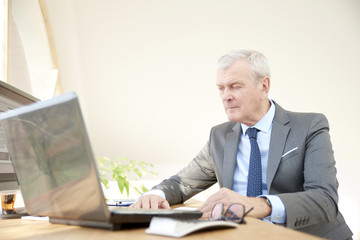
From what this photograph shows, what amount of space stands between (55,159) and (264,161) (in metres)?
1.26

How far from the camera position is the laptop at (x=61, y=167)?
907mm

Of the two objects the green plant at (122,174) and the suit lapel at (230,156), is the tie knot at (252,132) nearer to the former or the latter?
the suit lapel at (230,156)

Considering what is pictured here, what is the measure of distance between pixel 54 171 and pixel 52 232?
158 millimetres

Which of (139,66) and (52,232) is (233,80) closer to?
(52,232)

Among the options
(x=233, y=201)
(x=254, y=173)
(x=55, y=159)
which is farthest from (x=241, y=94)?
(x=55, y=159)

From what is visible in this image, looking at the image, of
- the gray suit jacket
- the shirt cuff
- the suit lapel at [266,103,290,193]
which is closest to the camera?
the shirt cuff

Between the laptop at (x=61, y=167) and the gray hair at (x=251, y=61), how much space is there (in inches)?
47.4

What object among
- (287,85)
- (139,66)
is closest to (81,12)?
(139,66)

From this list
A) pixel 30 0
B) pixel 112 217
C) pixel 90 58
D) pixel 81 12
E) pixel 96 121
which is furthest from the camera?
pixel 96 121

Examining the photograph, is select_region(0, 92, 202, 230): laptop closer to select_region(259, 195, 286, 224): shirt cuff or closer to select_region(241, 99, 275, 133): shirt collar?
select_region(259, 195, 286, 224): shirt cuff

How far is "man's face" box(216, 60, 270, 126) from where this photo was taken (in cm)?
216

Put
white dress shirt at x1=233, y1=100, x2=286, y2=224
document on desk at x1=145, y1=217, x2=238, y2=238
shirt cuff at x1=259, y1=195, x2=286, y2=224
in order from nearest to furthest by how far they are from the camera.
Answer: document on desk at x1=145, y1=217, x2=238, y2=238
shirt cuff at x1=259, y1=195, x2=286, y2=224
white dress shirt at x1=233, y1=100, x2=286, y2=224

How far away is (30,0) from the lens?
13.5 ft

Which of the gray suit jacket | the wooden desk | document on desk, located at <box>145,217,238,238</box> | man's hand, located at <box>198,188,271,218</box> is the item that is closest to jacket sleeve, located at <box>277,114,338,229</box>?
the gray suit jacket
